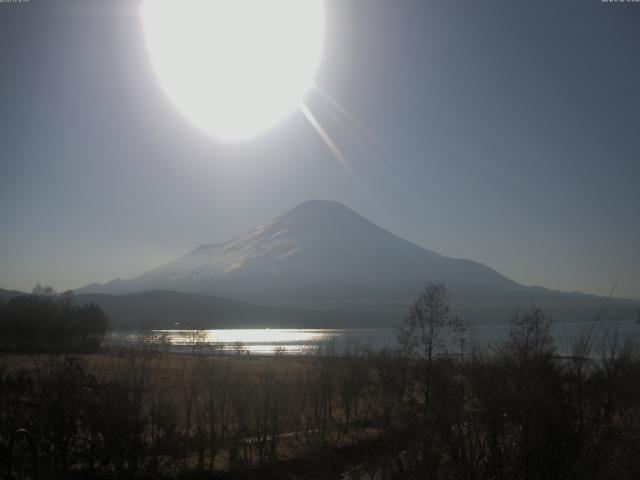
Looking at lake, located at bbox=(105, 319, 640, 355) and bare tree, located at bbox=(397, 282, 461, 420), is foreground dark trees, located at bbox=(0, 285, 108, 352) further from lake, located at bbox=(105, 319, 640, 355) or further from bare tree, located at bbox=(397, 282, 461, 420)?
bare tree, located at bbox=(397, 282, 461, 420)

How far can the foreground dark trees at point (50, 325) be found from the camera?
41.8m

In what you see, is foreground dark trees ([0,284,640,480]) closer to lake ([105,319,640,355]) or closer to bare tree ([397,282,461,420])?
bare tree ([397,282,461,420])

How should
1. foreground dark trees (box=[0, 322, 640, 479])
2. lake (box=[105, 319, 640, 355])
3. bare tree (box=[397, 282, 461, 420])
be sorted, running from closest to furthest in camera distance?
foreground dark trees (box=[0, 322, 640, 479])
lake (box=[105, 319, 640, 355])
bare tree (box=[397, 282, 461, 420])

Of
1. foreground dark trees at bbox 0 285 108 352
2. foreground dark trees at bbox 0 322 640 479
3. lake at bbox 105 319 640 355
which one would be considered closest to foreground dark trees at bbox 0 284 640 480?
foreground dark trees at bbox 0 322 640 479

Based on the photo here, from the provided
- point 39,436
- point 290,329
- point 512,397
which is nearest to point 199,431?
point 39,436

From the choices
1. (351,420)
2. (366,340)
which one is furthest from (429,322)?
(366,340)

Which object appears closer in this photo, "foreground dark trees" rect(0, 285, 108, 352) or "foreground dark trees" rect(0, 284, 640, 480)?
"foreground dark trees" rect(0, 284, 640, 480)

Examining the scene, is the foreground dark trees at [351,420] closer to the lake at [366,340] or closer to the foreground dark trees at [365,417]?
the foreground dark trees at [365,417]

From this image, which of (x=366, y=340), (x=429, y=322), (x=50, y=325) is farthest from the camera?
(x=366, y=340)

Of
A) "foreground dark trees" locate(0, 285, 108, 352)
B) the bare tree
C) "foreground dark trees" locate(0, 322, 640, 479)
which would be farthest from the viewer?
"foreground dark trees" locate(0, 285, 108, 352)

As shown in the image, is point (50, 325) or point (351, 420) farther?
point (50, 325)

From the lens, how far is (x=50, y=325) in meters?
46.9

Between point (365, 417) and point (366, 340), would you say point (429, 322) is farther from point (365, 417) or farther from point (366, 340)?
point (366, 340)

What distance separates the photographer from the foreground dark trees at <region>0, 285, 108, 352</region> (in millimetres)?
41753
